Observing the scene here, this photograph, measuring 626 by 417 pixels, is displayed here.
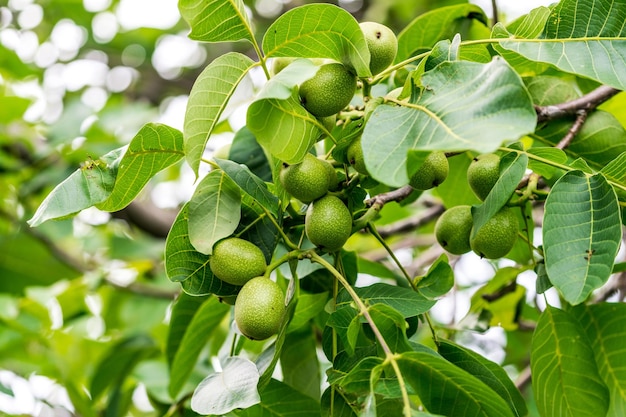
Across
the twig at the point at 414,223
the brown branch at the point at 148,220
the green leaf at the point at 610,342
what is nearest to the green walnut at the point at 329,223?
the green leaf at the point at 610,342

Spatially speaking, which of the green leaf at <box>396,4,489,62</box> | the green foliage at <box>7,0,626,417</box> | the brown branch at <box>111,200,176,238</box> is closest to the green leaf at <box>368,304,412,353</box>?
the green foliage at <box>7,0,626,417</box>

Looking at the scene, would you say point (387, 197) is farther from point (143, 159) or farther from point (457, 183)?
point (143, 159)

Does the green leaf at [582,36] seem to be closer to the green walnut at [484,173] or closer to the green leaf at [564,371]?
the green walnut at [484,173]

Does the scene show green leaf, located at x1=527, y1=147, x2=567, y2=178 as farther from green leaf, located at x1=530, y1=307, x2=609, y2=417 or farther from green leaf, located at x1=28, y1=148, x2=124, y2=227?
green leaf, located at x1=28, y1=148, x2=124, y2=227

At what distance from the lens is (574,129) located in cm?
140

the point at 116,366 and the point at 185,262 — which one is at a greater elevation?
the point at 185,262

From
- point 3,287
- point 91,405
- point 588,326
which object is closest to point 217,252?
point 588,326

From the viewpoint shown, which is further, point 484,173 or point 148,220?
point 148,220

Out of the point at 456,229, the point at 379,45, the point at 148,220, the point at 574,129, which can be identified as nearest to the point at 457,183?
the point at 574,129

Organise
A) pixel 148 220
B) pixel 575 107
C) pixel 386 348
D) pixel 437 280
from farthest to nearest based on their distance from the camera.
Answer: pixel 148 220, pixel 575 107, pixel 437 280, pixel 386 348

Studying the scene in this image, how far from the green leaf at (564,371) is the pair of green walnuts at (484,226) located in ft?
0.70

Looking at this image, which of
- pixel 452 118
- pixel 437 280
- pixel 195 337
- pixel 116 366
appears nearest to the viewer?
pixel 452 118

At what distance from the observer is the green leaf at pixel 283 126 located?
100cm

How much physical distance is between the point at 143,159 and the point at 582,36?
673mm
